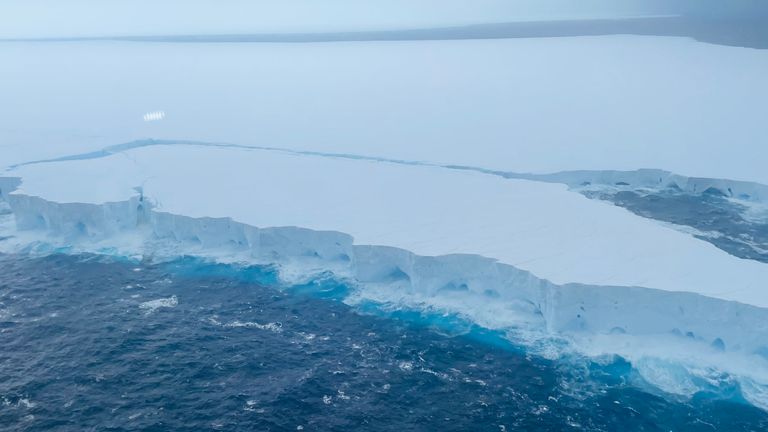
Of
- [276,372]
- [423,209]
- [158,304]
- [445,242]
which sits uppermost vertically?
[423,209]

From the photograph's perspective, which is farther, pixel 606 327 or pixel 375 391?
pixel 606 327

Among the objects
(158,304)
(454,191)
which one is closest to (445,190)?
(454,191)

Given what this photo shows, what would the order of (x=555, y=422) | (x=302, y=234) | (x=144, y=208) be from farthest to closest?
1. (x=144, y=208)
2. (x=302, y=234)
3. (x=555, y=422)

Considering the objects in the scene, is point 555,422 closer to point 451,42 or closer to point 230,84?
point 230,84

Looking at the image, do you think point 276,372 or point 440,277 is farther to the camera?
point 440,277

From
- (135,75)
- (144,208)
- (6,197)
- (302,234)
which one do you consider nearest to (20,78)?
(135,75)

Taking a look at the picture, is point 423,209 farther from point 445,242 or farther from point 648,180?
point 648,180
